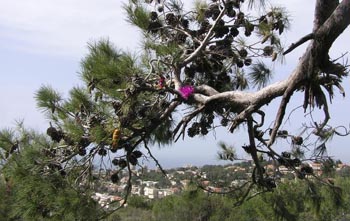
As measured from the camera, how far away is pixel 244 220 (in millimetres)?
13188

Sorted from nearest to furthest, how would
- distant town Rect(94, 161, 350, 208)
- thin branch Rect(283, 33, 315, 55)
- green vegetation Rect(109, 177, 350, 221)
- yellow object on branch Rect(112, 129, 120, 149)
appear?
thin branch Rect(283, 33, 315, 55), yellow object on branch Rect(112, 129, 120, 149), distant town Rect(94, 161, 350, 208), green vegetation Rect(109, 177, 350, 221)

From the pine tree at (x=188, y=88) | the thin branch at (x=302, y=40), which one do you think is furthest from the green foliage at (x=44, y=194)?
the thin branch at (x=302, y=40)

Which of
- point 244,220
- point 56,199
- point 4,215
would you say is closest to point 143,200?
point 244,220

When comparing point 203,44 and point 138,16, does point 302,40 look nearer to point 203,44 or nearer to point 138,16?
point 203,44

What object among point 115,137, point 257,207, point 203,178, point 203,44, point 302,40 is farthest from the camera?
point 257,207

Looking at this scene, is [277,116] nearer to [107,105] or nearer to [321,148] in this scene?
[321,148]

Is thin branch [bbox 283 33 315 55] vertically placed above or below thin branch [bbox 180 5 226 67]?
below

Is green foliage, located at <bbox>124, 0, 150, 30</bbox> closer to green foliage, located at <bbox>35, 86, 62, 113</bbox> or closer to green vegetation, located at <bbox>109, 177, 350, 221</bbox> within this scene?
green foliage, located at <bbox>35, 86, 62, 113</bbox>

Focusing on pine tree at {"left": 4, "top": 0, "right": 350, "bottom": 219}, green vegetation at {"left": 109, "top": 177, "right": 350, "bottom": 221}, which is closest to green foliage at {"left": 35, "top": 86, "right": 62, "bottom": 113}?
pine tree at {"left": 4, "top": 0, "right": 350, "bottom": 219}

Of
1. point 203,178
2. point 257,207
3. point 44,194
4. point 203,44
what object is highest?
point 203,44

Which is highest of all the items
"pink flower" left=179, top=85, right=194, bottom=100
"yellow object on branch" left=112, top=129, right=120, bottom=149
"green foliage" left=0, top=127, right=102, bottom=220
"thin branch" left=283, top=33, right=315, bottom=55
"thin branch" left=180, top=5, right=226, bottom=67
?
"thin branch" left=180, top=5, right=226, bottom=67

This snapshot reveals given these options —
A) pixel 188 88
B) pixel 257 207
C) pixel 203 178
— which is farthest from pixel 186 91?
pixel 257 207

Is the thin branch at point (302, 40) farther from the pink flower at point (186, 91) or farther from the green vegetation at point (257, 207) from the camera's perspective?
the green vegetation at point (257, 207)

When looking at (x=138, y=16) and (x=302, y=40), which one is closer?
(x=302, y=40)
